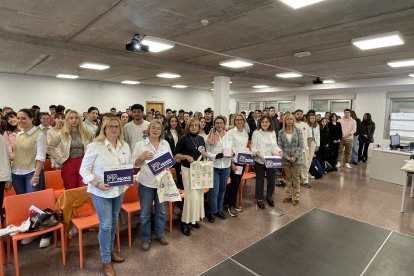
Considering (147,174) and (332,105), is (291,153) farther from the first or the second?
(332,105)

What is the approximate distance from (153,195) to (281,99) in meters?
10.9

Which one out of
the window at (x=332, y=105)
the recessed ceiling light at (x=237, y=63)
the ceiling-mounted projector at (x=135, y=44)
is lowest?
the window at (x=332, y=105)

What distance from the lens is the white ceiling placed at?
2.93m

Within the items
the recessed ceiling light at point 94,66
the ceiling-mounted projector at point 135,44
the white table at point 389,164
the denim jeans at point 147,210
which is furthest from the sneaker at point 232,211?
the recessed ceiling light at point 94,66

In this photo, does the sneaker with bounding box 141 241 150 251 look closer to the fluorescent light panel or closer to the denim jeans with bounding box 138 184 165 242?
the denim jeans with bounding box 138 184 165 242

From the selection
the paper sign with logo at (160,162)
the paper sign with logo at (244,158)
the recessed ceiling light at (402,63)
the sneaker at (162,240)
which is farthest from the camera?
the recessed ceiling light at (402,63)

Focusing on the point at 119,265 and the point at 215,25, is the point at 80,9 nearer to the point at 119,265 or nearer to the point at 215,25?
the point at 215,25

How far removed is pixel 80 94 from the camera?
1009cm

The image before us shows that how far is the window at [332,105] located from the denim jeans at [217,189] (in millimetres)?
8740

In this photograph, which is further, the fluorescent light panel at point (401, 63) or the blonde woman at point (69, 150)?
the fluorescent light panel at point (401, 63)

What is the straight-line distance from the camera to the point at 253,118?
22.1 ft

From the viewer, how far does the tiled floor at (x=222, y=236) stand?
95.5 inches

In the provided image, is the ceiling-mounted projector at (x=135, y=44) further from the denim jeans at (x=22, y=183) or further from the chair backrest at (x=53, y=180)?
the denim jeans at (x=22, y=183)

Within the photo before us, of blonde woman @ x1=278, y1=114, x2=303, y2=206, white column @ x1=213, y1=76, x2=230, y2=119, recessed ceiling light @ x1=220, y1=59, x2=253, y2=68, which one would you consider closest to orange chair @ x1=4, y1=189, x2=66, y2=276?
blonde woman @ x1=278, y1=114, x2=303, y2=206
